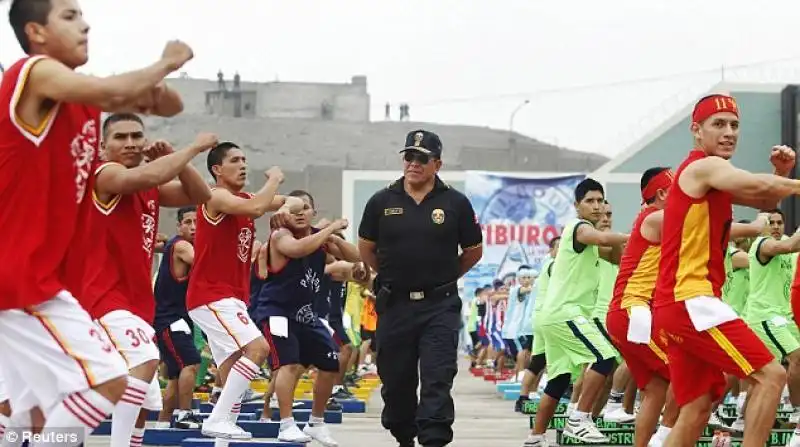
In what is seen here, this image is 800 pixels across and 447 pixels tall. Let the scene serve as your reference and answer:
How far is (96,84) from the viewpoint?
594 cm

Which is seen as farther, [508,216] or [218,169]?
[508,216]

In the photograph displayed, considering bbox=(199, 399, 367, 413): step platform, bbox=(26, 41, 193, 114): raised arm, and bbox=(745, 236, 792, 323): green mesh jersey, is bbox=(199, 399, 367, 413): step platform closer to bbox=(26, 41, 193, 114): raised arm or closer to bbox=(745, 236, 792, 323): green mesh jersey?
bbox=(745, 236, 792, 323): green mesh jersey

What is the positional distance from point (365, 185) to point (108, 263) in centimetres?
3505

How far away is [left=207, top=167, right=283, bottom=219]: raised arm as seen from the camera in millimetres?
9352

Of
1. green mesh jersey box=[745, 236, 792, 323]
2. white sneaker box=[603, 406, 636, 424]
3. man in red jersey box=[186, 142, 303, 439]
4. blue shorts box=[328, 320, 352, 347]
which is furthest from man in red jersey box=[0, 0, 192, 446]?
blue shorts box=[328, 320, 352, 347]

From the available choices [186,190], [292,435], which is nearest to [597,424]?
[292,435]

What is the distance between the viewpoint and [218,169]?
38.7 ft

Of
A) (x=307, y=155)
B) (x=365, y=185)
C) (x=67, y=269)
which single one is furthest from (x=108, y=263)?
(x=307, y=155)

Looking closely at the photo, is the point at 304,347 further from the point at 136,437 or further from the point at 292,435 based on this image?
the point at 136,437

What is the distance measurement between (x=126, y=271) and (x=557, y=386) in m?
Result: 4.55

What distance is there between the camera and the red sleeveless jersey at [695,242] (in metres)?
8.62

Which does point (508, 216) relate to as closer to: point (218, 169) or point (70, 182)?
point (218, 169)

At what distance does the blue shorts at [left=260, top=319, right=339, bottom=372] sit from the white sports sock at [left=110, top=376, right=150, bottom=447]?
4180 millimetres

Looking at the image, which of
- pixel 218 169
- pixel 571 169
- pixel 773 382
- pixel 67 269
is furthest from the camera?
pixel 571 169
